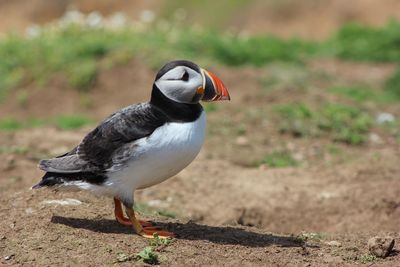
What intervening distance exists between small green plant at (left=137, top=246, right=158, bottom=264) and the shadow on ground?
513 mm

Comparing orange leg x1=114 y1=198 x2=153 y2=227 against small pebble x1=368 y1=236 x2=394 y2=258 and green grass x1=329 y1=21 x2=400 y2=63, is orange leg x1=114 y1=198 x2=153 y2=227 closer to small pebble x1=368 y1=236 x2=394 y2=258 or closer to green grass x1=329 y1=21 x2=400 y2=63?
small pebble x1=368 y1=236 x2=394 y2=258

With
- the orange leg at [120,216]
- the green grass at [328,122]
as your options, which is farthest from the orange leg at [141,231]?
the green grass at [328,122]

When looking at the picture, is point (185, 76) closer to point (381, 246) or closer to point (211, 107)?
point (381, 246)

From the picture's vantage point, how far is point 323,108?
31.2 feet

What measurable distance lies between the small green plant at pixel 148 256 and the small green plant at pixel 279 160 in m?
3.59

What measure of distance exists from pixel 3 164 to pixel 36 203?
185 cm

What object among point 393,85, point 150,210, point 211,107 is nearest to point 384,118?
point 393,85

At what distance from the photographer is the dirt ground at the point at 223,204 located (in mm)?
4746

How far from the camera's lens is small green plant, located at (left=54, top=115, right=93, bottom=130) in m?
9.47

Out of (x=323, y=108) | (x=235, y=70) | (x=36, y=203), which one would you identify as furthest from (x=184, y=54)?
(x=36, y=203)

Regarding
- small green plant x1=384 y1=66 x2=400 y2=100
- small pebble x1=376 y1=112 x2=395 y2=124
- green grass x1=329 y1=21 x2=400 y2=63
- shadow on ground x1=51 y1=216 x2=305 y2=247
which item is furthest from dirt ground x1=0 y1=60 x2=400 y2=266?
green grass x1=329 y1=21 x2=400 y2=63

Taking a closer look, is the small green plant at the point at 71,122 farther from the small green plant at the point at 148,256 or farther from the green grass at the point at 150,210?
the small green plant at the point at 148,256

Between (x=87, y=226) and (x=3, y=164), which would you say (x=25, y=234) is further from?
(x=3, y=164)

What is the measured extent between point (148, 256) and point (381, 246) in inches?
60.2
